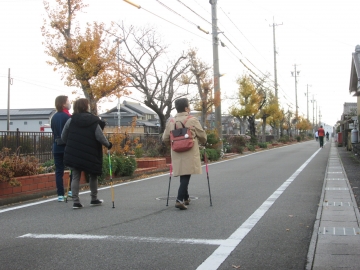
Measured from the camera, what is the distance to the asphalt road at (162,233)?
171 inches

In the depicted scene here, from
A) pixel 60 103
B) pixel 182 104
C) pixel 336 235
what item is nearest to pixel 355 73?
pixel 182 104

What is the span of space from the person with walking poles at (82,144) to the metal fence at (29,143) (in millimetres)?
5770

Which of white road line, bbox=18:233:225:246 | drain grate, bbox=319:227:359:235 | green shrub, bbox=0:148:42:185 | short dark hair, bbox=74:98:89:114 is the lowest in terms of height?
drain grate, bbox=319:227:359:235

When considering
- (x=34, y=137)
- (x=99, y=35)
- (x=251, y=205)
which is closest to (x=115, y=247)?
(x=251, y=205)

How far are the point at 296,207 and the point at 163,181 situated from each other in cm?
488

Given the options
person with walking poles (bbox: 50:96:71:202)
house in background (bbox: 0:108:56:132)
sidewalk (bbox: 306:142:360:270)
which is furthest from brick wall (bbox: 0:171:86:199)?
house in background (bbox: 0:108:56:132)

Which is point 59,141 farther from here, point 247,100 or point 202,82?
point 247,100

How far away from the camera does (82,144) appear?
7.27m

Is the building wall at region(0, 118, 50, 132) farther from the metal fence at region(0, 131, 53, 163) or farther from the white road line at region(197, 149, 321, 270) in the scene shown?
the white road line at region(197, 149, 321, 270)

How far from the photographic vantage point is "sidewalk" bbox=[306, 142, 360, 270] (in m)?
4.22

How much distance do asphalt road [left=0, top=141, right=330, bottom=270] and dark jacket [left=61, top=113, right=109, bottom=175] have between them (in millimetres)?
714

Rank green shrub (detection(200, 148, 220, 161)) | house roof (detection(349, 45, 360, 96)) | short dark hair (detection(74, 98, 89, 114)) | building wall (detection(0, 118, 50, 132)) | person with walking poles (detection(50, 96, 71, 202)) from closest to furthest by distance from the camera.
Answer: short dark hair (detection(74, 98, 89, 114))
person with walking poles (detection(50, 96, 71, 202))
house roof (detection(349, 45, 360, 96))
green shrub (detection(200, 148, 220, 161))
building wall (detection(0, 118, 50, 132))

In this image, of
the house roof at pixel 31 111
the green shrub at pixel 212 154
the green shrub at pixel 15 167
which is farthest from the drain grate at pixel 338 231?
the house roof at pixel 31 111

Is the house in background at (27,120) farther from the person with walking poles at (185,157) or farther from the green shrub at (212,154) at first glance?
the person with walking poles at (185,157)
